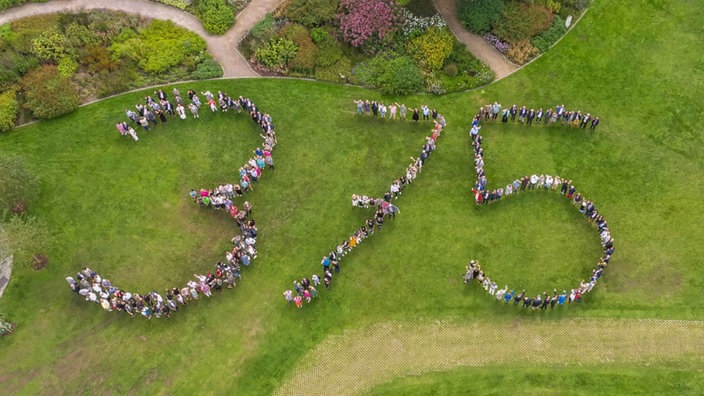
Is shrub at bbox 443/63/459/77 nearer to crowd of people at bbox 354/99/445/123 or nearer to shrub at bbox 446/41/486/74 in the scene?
shrub at bbox 446/41/486/74

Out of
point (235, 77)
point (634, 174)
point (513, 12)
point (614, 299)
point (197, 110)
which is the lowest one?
point (197, 110)

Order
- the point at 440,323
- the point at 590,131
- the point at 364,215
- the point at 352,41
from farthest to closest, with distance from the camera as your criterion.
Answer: the point at 352,41 < the point at 590,131 < the point at 364,215 < the point at 440,323

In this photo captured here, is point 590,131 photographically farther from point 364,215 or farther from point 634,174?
point 364,215

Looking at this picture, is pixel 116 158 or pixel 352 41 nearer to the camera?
pixel 116 158

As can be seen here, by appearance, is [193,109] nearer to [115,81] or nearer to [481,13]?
[115,81]

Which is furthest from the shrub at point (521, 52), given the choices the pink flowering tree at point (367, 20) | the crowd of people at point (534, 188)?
the pink flowering tree at point (367, 20)

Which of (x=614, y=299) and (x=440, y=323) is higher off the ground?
(x=614, y=299)

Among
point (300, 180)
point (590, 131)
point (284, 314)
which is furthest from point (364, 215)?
point (590, 131)

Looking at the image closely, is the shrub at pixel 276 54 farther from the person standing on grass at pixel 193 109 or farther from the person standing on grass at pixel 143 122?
the person standing on grass at pixel 143 122
